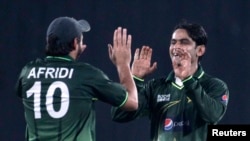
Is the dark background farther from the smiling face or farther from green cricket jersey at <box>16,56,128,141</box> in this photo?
green cricket jersey at <box>16,56,128,141</box>

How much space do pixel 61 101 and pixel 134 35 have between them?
2.34 m

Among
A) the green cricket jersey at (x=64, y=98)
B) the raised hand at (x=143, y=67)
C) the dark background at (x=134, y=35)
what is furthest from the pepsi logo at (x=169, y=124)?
the dark background at (x=134, y=35)

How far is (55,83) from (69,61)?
16cm

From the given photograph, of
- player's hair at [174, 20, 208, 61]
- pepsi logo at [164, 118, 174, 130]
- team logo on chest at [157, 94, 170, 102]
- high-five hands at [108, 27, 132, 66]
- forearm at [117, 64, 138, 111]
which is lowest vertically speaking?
pepsi logo at [164, 118, 174, 130]

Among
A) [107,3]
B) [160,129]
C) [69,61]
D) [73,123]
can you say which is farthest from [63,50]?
[107,3]

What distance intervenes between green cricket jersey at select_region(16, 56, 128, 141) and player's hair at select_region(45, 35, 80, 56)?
0.04 meters

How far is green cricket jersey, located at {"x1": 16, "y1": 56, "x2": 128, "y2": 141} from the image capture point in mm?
4367

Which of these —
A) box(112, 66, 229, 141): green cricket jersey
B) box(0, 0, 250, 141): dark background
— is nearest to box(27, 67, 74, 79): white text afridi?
box(112, 66, 229, 141): green cricket jersey

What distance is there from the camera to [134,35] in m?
6.64

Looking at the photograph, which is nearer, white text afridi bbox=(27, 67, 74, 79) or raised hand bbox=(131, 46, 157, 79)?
white text afridi bbox=(27, 67, 74, 79)

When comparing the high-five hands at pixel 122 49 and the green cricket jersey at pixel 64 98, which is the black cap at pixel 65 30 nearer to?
the green cricket jersey at pixel 64 98

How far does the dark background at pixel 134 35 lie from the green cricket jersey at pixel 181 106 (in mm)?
1619

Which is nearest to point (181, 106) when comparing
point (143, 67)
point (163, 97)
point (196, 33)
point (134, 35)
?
point (163, 97)

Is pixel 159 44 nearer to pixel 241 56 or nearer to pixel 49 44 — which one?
pixel 241 56
